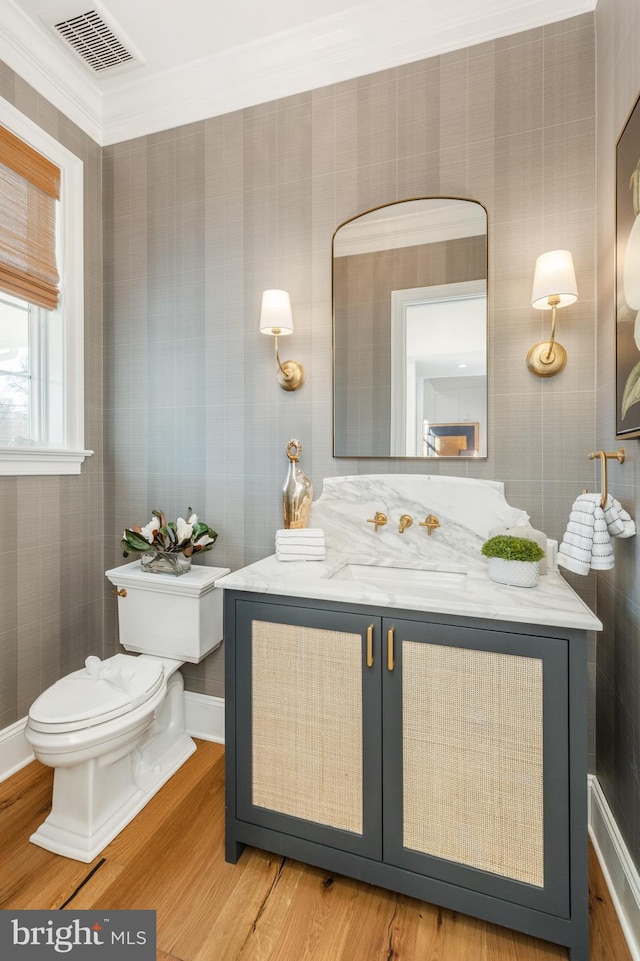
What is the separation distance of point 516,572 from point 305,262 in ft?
4.63

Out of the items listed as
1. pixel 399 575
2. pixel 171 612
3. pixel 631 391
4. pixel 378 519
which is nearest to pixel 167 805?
pixel 171 612

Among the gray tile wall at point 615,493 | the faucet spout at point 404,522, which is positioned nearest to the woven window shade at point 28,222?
the faucet spout at point 404,522

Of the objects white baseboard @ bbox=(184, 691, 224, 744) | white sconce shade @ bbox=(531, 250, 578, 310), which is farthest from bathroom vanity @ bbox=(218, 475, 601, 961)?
white sconce shade @ bbox=(531, 250, 578, 310)

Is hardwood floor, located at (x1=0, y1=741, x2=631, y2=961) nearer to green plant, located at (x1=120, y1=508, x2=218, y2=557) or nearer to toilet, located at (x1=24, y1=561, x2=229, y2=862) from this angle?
toilet, located at (x1=24, y1=561, x2=229, y2=862)

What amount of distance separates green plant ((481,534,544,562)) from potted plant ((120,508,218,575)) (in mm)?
1107

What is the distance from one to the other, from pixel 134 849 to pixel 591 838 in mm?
1473

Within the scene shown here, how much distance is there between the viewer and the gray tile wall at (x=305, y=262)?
1591 millimetres

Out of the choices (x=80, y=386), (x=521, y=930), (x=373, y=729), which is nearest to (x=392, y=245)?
(x=80, y=386)

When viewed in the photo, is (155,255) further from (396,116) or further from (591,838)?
(591,838)

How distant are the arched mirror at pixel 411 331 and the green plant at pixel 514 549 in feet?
1.32

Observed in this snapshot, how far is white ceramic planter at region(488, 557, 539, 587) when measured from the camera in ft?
4.31

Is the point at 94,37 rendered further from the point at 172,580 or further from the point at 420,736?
the point at 420,736

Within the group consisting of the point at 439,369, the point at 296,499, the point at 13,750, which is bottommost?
the point at 13,750

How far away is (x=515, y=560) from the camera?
1.32 metres
